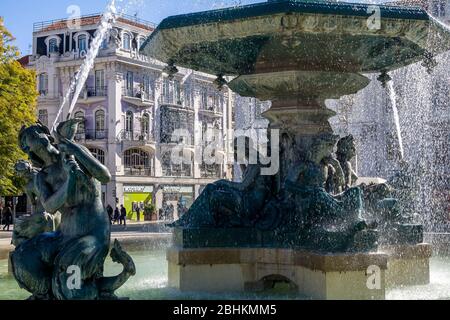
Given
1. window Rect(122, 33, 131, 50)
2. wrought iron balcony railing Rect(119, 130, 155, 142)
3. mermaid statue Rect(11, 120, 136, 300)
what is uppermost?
window Rect(122, 33, 131, 50)

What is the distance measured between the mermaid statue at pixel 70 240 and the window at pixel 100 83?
42.2 m

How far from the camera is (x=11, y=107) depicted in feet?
80.1

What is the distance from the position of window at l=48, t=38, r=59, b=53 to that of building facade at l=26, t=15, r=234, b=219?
0.29 feet

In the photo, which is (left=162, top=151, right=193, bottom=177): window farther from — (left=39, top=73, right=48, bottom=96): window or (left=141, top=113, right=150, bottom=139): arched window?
(left=39, top=73, right=48, bottom=96): window

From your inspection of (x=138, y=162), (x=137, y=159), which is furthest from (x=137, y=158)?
(x=138, y=162)

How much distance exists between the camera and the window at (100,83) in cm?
4703

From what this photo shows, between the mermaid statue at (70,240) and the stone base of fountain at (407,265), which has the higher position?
the mermaid statue at (70,240)

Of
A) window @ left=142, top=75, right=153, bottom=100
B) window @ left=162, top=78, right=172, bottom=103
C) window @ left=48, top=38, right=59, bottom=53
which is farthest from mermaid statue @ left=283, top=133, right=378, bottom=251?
window @ left=48, top=38, right=59, bottom=53

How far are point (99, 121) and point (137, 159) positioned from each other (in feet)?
13.0

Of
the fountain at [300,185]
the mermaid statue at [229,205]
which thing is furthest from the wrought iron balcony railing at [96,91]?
the mermaid statue at [229,205]

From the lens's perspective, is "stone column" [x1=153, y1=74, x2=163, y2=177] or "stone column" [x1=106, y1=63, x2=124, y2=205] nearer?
"stone column" [x1=106, y1=63, x2=124, y2=205]

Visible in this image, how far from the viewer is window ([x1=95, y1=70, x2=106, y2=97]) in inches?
1852

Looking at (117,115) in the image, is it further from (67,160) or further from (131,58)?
(67,160)

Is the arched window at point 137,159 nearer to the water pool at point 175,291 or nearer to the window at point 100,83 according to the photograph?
the window at point 100,83
